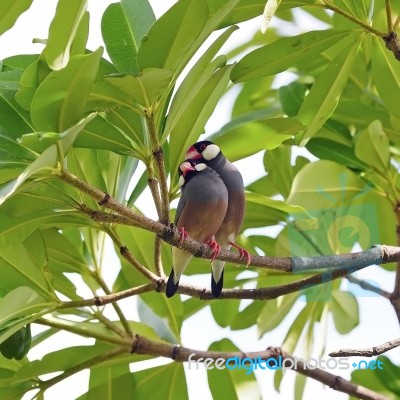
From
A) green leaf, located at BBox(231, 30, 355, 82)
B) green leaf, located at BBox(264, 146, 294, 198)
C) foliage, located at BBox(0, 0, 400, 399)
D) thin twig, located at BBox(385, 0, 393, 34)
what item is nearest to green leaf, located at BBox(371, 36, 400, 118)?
foliage, located at BBox(0, 0, 400, 399)

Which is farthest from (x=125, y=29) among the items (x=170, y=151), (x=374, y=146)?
(x=374, y=146)

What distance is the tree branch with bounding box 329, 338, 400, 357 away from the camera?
1830mm

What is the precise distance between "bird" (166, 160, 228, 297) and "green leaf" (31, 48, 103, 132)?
0.45 metres

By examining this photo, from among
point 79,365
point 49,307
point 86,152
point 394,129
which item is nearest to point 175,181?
point 86,152

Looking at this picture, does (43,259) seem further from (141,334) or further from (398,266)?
(398,266)

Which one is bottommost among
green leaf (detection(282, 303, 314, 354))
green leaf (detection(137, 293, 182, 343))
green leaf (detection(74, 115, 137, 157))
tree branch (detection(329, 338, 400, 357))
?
tree branch (detection(329, 338, 400, 357))

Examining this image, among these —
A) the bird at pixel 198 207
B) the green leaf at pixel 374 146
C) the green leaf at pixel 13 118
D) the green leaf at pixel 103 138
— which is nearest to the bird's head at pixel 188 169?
the bird at pixel 198 207

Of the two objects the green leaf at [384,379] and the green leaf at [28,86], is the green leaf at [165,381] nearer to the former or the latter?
the green leaf at [384,379]

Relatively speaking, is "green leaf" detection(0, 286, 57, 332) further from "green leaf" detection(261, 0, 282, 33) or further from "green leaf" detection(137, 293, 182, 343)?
"green leaf" detection(261, 0, 282, 33)

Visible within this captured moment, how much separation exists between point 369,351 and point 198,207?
1.91 feet

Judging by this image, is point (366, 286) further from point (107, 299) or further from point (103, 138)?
point (103, 138)

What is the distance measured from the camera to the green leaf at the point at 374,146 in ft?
7.59

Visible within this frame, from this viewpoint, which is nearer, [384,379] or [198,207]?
[198,207]

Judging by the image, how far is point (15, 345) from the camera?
2121 millimetres
